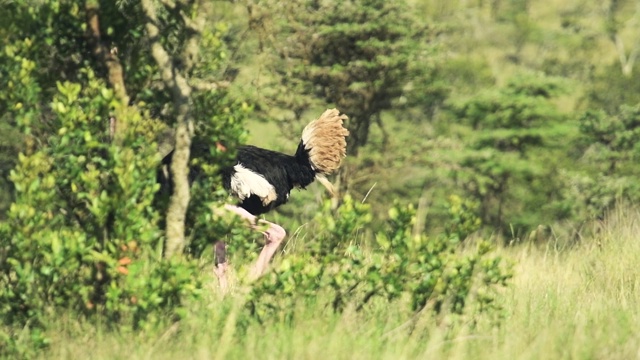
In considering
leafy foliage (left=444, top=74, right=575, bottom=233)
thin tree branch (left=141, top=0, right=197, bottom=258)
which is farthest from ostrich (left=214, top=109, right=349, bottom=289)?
leafy foliage (left=444, top=74, right=575, bottom=233)

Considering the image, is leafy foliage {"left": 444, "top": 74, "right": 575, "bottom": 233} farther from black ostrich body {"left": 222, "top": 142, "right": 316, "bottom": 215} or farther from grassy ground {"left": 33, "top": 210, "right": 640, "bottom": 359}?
grassy ground {"left": 33, "top": 210, "right": 640, "bottom": 359}

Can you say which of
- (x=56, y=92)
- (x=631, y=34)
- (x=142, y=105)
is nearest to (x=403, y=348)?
(x=142, y=105)

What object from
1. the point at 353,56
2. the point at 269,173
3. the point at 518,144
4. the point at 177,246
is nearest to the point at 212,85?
the point at 177,246

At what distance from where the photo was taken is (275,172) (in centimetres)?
822

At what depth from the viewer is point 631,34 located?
61.0 m

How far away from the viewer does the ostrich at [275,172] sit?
7.66 m

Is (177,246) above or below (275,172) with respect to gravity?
above

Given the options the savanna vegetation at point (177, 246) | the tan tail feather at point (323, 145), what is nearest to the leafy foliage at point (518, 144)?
the tan tail feather at point (323, 145)

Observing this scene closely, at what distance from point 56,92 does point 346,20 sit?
15960mm

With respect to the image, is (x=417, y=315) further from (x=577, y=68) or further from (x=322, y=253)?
(x=577, y=68)

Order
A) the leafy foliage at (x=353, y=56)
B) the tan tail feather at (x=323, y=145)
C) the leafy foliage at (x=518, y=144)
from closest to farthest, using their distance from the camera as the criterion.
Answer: the tan tail feather at (x=323, y=145), the leafy foliage at (x=353, y=56), the leafy foliage at (x=518, y=144)

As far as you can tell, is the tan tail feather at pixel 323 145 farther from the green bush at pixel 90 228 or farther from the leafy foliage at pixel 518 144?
the leafy foliage at pixel 518 144

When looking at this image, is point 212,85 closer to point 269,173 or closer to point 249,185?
point 249,185

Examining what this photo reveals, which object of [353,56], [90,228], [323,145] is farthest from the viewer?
[353,56]
